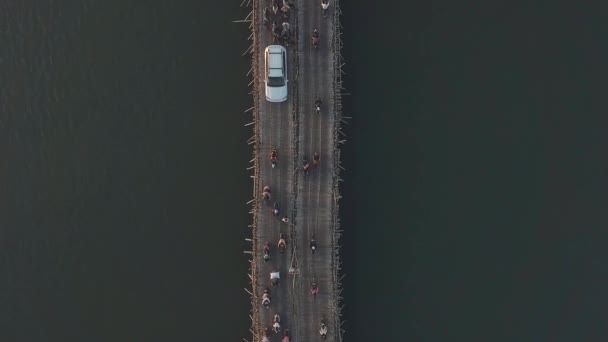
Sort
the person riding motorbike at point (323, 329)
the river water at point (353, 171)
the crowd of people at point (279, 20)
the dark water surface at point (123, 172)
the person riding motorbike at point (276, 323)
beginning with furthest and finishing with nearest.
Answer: the river water at point (353, 171)
the dark water surface at point (123, 172)
the crowd of people at point (279, 20)
the person riding motorbike at point (323, 329)
the person riding motorbike at point (276, 323)

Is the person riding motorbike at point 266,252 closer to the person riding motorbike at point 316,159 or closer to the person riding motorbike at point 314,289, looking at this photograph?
the person riding motorbike at point 314,289

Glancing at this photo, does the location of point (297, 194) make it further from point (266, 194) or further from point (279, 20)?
point (279, 20)

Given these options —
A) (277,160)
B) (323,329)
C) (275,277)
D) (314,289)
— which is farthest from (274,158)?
(323,329)

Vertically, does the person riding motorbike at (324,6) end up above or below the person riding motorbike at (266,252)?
above

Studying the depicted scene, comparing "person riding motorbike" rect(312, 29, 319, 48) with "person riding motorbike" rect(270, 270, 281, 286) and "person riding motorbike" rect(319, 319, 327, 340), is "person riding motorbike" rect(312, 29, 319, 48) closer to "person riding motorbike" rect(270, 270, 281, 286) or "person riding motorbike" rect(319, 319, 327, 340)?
"person riding motorbike" rect(270, 270, 281, 286)

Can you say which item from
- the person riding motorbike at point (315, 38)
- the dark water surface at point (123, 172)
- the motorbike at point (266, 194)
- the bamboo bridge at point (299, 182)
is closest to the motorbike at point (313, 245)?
the bamboo bridge at point (299, 182)

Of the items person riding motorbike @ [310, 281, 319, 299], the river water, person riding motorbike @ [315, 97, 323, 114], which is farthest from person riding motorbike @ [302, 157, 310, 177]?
person riding motorbike @ [310, 281, 319, 299]

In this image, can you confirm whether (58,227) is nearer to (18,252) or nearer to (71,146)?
(18,252)
